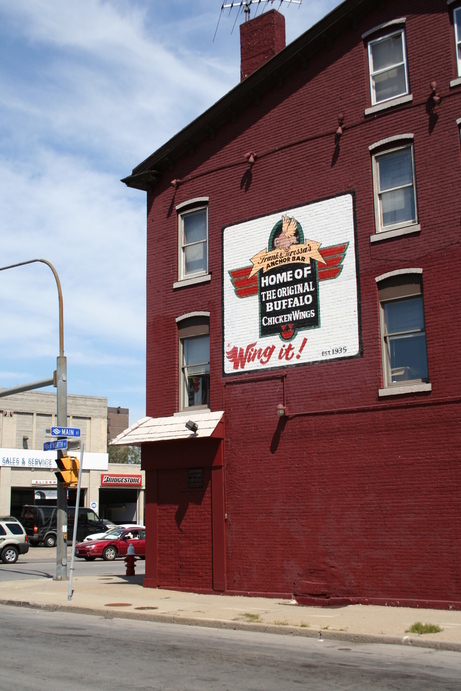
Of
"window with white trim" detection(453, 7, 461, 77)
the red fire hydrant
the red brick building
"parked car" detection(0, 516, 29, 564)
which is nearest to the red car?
"parked car" detection(0, 516, 29, 564)

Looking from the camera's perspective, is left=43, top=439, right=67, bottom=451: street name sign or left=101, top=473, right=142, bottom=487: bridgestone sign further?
left=101, top=473, right=142, bottom=487: bridgestone sign

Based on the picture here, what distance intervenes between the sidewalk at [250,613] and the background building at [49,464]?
31.0 metres

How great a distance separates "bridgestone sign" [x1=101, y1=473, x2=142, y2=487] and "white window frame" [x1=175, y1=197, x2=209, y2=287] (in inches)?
1447

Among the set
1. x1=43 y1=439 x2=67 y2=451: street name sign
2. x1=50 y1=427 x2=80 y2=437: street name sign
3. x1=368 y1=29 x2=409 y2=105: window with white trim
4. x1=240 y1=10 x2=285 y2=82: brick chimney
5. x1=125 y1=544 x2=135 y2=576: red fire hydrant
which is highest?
x1=240 y1=10 x2=285 y2=82: brick chimney

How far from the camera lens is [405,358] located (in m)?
16.0

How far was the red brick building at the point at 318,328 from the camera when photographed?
15414mm

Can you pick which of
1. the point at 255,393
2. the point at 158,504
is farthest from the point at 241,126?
the point at 158,504

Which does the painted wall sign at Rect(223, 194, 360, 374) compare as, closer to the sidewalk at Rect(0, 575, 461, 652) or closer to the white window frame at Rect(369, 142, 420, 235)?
the white window frame at Rect(369, 142, 420, 235)

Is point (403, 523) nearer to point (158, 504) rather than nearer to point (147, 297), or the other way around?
point (158, 504)

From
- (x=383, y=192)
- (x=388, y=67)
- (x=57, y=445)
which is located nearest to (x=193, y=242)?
(x=383, y=192)

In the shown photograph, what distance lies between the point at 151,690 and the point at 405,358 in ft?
31.7

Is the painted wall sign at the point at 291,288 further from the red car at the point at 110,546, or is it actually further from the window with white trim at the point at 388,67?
the red car at the point at 110,546

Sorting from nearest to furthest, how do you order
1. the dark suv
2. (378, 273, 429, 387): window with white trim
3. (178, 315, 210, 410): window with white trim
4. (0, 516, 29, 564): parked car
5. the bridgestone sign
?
(378, 273, 429, 387): window with white trim → (178, 315, 210, 410): window with white trim → (0, 516, 29, 564): parked car → the dark suv → the bridgestone sign

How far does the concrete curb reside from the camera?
11.2 meters
